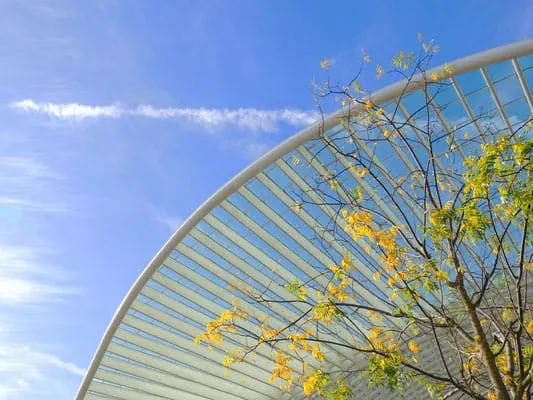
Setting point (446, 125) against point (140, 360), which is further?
point (140, 360)

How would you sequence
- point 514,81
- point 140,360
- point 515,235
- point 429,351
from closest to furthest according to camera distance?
point 514,81, point 515,235, point 140,360, point 429,351

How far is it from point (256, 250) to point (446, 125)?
7.92 metres

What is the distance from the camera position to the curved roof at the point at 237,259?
15.4 m

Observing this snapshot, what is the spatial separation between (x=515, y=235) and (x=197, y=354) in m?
13.5

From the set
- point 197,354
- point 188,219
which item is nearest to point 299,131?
point 188,219

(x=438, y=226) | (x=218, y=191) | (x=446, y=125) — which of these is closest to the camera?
(x=438, y=226)

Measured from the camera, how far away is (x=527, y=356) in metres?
8.13

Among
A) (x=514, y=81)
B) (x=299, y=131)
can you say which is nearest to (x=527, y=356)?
(x=514, y=81)

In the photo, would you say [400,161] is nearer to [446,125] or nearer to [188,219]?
[446,125]

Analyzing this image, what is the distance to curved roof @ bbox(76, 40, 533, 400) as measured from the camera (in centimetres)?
1540

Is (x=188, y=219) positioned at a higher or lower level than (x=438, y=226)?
higher

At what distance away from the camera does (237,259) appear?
21016 mm

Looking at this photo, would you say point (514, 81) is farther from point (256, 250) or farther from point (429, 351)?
point (429, 351)

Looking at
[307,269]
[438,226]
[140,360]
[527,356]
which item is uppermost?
[307,269]
